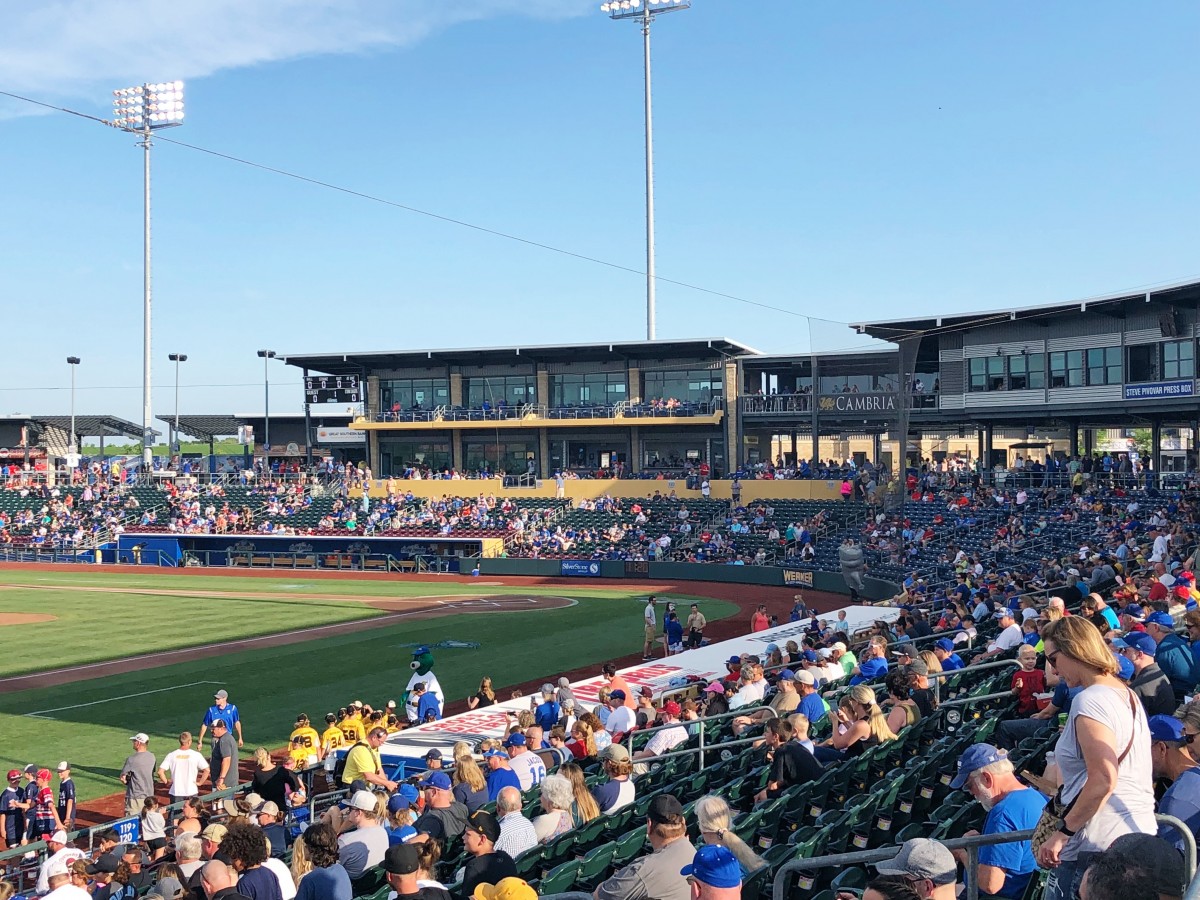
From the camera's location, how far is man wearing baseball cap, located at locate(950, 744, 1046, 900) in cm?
555

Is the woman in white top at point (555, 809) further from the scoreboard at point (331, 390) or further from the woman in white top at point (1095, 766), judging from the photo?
the scoreboard at point (331, 390)

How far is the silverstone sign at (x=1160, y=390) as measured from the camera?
34.0 metres

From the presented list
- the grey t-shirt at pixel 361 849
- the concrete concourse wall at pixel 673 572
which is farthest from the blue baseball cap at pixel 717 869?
the concrete concourse wall at pixel 673 572

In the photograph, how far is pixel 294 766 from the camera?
13.8m

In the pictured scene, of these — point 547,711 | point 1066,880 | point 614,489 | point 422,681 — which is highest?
point 614,489

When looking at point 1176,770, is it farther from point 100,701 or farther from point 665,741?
point 100,701

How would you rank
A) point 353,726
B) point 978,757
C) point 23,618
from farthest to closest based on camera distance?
point 23,618, point 353,726, point 978,757

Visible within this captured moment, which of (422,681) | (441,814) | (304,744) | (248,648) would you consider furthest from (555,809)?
(248,648)

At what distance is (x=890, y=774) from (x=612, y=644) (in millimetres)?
19684

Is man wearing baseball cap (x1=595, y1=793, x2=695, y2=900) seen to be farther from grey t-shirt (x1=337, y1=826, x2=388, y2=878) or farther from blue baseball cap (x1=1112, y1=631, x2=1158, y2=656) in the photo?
blue baseball cap (x1=1112, y1=631, x2=1158, y2=656)

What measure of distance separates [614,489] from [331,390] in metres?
18.7

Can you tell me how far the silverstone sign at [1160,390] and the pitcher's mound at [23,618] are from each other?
117 ft

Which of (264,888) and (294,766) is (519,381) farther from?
(264,888)

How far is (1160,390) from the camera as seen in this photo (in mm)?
34938
